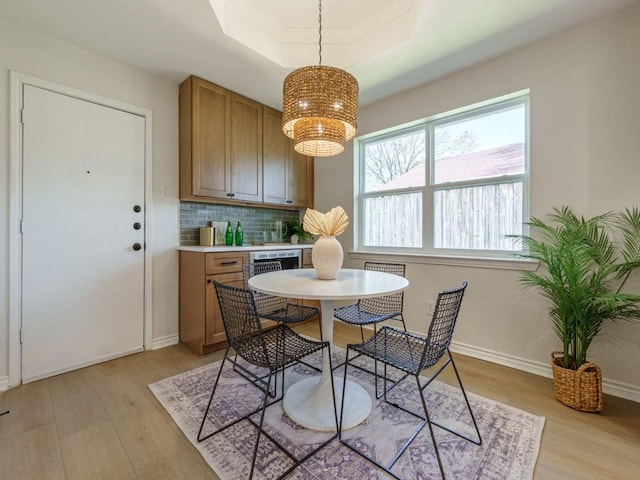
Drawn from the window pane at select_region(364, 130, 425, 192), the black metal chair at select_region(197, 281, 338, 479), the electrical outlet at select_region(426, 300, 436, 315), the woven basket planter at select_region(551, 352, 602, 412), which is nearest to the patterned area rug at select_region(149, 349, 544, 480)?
the black metal chair at select_region(197, 281, 338, 479)

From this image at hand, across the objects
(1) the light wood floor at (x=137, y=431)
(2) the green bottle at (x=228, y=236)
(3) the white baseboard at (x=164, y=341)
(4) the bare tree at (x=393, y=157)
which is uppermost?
(4) the bare tree at (x=393, y=157)

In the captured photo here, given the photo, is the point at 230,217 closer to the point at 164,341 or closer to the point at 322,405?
the point at 164,341

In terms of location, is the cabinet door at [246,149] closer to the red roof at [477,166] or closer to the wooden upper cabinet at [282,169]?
the wooden upper cabinet at [282,169]

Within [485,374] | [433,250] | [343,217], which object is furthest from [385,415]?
[433,250]

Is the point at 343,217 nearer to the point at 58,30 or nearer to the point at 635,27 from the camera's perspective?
the point at 635,27

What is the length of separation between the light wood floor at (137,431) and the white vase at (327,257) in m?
1.15

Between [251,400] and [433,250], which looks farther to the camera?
[433,250]

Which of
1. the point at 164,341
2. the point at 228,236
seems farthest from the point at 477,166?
the point at 164,341

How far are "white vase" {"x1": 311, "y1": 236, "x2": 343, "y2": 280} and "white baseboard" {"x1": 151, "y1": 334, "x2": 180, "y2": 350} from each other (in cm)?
193

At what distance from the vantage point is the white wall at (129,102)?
201cm

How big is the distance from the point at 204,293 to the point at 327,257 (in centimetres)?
136

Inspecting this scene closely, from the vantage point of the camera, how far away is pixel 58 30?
2.11m

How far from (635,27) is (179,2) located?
306 cm

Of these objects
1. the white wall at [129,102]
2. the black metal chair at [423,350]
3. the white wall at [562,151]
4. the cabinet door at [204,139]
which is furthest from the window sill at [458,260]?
the white wall at [129,102]
